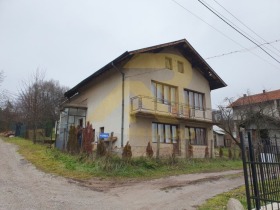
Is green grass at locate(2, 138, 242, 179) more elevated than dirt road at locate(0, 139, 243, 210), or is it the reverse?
green grass at locate(2, 138, 242, 179)

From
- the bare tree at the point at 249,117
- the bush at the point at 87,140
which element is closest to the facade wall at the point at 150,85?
the bush at the point at 87,140

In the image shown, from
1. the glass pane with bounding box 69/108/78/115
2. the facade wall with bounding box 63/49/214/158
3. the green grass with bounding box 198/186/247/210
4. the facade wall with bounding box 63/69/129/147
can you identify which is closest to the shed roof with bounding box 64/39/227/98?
the facade wall with bounding box 63/49/214/158

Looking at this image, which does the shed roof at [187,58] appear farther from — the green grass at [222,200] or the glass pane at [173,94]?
the green grass at [222,200]

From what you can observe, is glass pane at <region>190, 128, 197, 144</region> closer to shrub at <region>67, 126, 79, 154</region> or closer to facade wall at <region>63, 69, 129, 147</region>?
facade wall at <region>63, 69, 129, 147</region>

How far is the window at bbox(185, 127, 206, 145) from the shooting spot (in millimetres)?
22667

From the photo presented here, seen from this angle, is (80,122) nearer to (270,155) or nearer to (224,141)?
(270,155)

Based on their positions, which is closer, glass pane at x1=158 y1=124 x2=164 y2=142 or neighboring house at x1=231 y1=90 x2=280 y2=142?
glass pane at x1=158 y1=124 x2=164 y2=142

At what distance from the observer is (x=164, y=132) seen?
818 inches

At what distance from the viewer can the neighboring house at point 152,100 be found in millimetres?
19188

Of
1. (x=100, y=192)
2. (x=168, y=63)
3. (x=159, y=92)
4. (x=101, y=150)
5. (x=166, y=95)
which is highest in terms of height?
(x=168, y=63)

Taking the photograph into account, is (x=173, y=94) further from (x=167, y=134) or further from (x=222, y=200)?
(x=222, y=200)

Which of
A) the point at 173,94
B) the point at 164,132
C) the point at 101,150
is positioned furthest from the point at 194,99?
the point at 101,150

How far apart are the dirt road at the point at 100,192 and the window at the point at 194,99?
1023 cm

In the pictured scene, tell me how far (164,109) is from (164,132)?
1.68 metres
